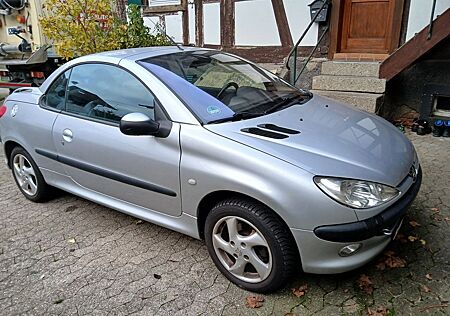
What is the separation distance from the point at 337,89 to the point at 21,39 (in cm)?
663

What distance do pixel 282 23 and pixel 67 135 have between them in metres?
4.86

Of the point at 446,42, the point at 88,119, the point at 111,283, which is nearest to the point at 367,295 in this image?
the point at 111,283

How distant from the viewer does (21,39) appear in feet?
27.0

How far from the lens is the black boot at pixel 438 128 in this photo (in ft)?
17.2

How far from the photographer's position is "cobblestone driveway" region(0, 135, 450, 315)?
7.57ft

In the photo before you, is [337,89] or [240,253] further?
[337,89]

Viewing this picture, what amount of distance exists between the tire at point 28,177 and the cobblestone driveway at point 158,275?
0.28 m

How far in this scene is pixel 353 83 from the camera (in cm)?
562

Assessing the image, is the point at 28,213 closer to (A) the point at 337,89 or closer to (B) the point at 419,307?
(B) the point at 419,307

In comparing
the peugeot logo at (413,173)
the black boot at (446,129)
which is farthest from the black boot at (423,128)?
the peugeot logo at (413,173)

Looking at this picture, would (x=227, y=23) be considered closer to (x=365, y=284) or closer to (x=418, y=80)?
(x=418, y=80)

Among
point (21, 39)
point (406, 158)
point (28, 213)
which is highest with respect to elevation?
point (21, 39)

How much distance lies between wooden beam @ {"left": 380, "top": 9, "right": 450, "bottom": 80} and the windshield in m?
2.66

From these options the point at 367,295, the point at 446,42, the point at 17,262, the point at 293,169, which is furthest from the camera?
the point at 446,42
